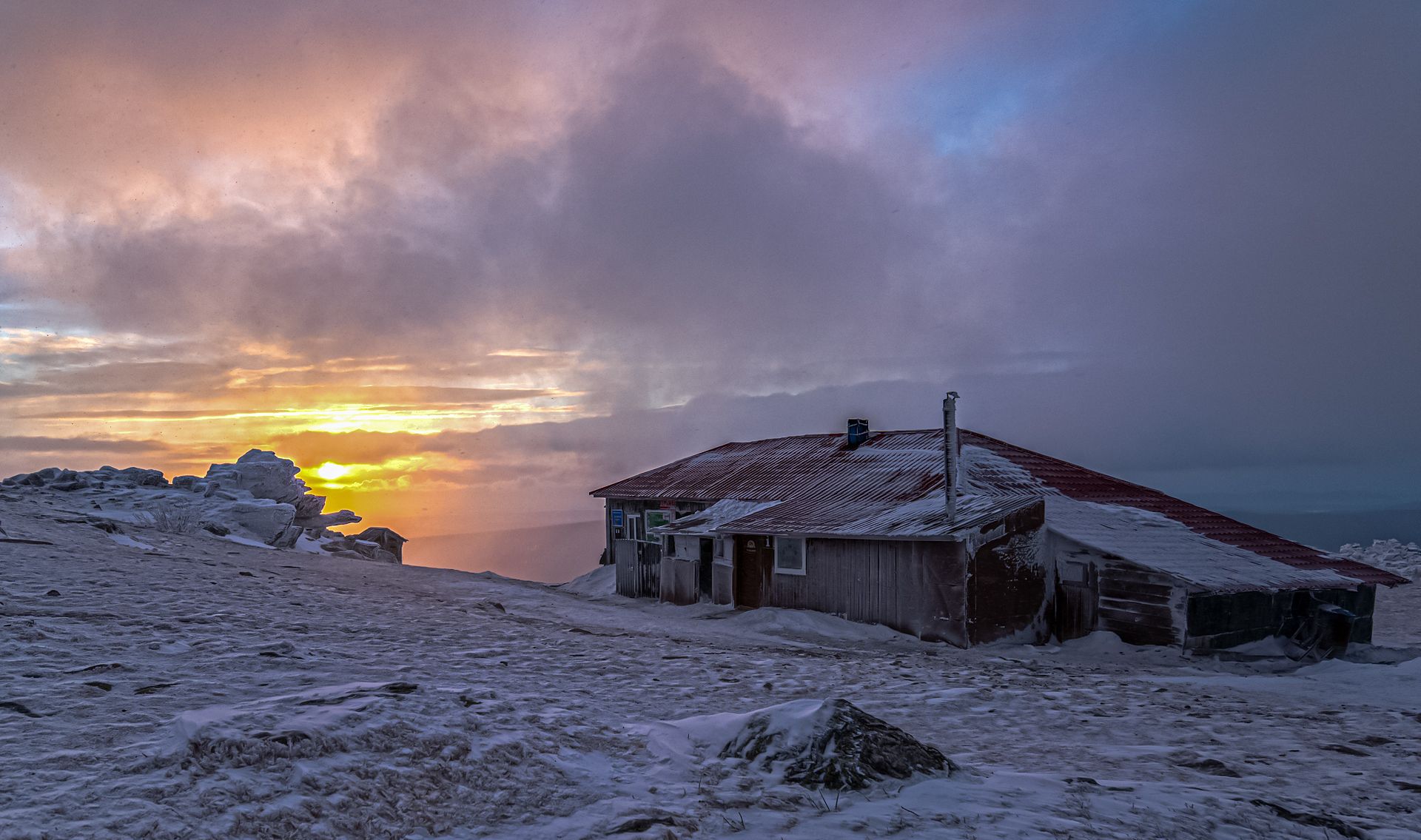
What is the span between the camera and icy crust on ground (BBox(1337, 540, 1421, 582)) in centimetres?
3722

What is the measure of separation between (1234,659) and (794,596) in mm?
9230

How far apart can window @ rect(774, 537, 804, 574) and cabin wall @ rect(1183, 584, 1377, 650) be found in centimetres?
821

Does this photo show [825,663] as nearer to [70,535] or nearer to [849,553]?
[849,553]

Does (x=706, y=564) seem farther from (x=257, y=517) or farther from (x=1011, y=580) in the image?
(x=257, y=517)

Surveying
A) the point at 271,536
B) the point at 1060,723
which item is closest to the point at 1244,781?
the point at 1060,723

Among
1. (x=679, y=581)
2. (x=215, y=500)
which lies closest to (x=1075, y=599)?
(x=679, y=581)

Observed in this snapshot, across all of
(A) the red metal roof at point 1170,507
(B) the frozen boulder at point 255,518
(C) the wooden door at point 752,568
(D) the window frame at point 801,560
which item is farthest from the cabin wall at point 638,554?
(B) the frozen boulder at point 255,518

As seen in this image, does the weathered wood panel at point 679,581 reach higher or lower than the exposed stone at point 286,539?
lower

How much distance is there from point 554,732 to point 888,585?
12.6m

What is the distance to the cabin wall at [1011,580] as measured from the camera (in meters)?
17.3

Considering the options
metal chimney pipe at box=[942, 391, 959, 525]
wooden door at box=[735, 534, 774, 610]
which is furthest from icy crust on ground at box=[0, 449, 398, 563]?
metal chimney pipe at box=[942, 391, 959, 525]

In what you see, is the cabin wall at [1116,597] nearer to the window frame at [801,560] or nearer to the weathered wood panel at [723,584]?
the window frame at [801,560]

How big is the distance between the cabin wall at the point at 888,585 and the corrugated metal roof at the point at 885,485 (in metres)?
0.69

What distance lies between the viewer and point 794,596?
67.7 feet
